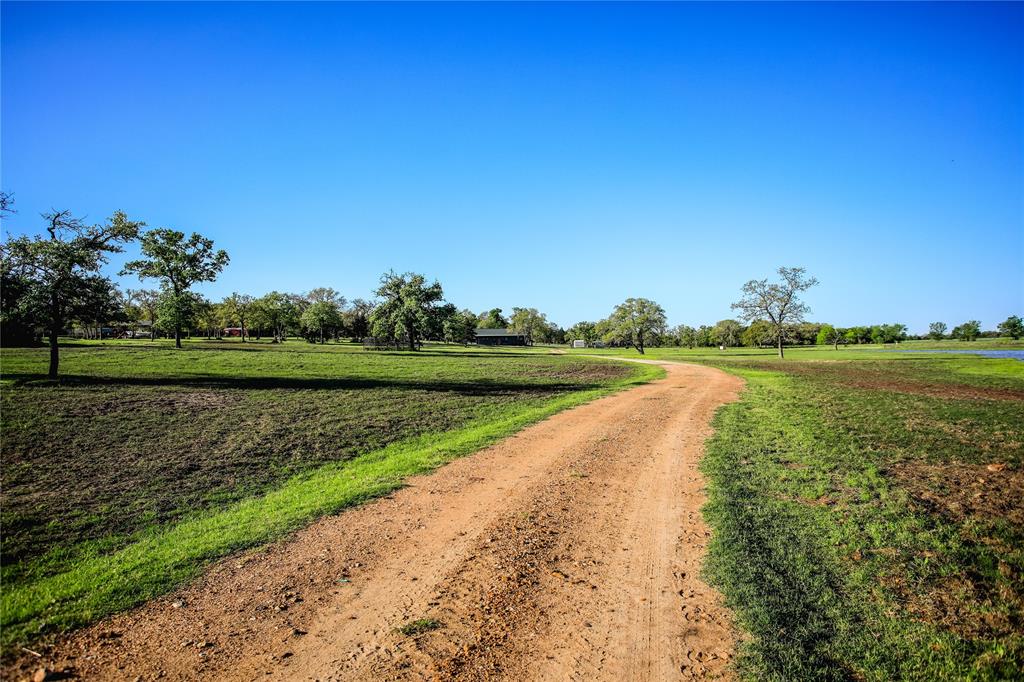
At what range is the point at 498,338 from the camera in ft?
535

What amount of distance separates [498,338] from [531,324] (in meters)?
27.6

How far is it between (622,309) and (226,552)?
89.4 meters

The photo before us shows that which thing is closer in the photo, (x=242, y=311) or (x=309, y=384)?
(x=309, y=384)

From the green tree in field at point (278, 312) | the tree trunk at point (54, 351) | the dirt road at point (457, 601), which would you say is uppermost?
the green tree in field at point (278, 312)

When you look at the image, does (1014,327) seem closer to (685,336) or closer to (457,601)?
(685,336)

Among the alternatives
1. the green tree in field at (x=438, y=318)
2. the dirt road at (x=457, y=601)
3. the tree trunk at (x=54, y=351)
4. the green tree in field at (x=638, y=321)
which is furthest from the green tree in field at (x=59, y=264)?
the green tree in field at (x=638, y=321)

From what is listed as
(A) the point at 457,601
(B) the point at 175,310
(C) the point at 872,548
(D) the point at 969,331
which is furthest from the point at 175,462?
(D) the point at 969,331

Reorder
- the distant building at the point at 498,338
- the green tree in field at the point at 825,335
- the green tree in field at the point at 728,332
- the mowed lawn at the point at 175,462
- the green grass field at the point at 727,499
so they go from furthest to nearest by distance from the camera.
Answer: the distant building at the point at 498,338 < the green tree in field at the point at 825,335 < the green tree in field at the point at 728,332 < the mowed lawn at the point at 175,462 < the green grass field at the point at 727,499

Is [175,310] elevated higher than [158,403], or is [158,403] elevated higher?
[175,310]

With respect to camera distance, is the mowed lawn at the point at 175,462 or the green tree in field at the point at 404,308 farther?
the green tree in field at the point at 404,308

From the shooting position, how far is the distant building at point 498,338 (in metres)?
161

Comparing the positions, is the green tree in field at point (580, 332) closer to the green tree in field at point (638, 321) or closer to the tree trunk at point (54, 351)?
the green tree in field at point (638, 321)

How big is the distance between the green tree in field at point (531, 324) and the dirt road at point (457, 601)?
171941mm

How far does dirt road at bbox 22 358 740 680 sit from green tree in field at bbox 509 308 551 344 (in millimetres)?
171941
